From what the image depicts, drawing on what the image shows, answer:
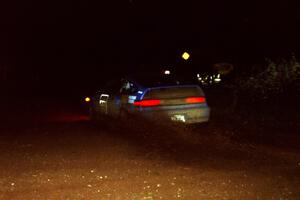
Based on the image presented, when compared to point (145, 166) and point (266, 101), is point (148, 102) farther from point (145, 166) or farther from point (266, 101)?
point (266, 101)

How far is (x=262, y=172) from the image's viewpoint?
301 inches

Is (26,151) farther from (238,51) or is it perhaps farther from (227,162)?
(238,51)

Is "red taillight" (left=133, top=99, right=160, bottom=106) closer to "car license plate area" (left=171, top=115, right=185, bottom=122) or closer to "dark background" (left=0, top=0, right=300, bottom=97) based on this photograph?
"car license plate area" (left=171, top=115, right=185, bottom=122)

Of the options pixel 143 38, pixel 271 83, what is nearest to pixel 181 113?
pixel 271 83

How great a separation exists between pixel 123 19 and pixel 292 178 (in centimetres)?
2358

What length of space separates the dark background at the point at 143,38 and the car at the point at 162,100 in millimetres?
9024

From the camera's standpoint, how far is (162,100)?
40.4 feet

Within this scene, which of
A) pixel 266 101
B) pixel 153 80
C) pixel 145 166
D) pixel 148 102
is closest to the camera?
pixel 145 166

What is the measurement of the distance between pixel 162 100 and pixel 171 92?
0.31 metres

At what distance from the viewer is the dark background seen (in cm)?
2308

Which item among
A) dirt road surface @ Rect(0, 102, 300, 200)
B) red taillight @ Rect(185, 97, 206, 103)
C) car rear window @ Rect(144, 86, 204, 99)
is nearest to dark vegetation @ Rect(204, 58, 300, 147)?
red taillight @ Rect(185, 97, 206, 103)

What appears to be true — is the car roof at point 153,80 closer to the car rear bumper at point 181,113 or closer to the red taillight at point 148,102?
the red taillight at point 148,102

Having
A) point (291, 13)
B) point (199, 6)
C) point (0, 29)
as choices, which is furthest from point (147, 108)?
point (0, 29)

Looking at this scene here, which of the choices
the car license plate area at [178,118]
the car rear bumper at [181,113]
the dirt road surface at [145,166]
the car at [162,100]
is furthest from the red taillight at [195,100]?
the dirt road surface at [145,166]
